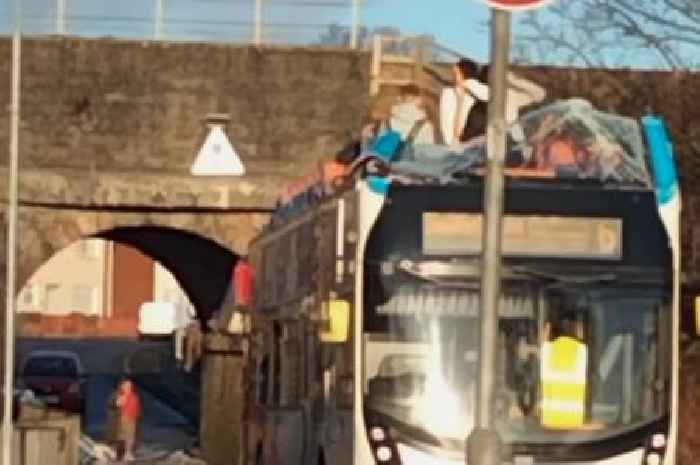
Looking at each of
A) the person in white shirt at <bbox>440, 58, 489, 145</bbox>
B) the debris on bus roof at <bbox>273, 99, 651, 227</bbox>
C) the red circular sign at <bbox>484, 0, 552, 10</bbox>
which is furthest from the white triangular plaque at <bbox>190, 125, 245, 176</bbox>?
the red circular sign at <bbox>484, 0, 552, 10</bbox>

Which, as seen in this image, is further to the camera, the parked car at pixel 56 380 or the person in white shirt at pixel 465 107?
the parked car at pixel 56 380

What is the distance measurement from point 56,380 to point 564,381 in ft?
109

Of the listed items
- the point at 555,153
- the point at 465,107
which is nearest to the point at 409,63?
the point at 465,107

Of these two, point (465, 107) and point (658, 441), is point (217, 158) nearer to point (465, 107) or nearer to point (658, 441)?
point (465, 107)

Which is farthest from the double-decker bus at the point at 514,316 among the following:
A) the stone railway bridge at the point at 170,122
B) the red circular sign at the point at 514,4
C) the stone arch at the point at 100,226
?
the stone arch at the point at 100,226

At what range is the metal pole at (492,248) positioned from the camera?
11688 mm

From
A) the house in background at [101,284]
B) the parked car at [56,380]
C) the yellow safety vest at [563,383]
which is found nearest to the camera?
the yellow safety vest at [563,383]

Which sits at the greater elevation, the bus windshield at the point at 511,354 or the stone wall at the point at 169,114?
the stone wall at the point at 169,114

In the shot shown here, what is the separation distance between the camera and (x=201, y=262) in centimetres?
4494

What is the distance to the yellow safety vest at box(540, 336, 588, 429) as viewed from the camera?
16344mm

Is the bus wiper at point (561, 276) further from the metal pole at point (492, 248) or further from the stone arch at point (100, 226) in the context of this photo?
the stone arch at point (100, 226)

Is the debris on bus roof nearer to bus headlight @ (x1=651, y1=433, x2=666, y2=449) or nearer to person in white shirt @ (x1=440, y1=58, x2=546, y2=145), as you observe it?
person in white shirt @ (x1=440, y1=58, x2=546, y2=145)

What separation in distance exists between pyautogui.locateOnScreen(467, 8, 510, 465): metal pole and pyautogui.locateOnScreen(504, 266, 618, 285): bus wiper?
4.68 metres

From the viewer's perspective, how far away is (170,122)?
3766cm
